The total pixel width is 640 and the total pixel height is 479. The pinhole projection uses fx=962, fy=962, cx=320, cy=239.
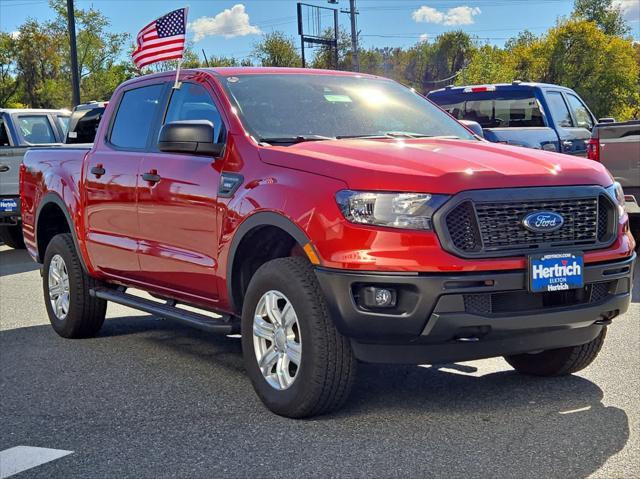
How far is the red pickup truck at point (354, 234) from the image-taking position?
4.37 m

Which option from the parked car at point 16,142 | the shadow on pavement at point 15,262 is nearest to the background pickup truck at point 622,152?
the shadow on pavement at point 15,262

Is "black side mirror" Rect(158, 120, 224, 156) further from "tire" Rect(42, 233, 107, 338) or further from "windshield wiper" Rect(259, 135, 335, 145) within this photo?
"tire" Rect(42, 233, 107, 338)

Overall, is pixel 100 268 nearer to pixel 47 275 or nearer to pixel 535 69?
pixel 47 275

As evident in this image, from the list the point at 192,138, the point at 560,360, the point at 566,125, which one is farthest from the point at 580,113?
the point at 192,138

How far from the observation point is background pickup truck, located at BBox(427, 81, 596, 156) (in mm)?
12508

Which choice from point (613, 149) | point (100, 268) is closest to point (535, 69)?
point (613, 149)

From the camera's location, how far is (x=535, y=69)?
76.4 metres

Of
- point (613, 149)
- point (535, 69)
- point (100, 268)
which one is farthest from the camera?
point (535, 69)

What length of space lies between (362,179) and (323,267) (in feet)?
1.48

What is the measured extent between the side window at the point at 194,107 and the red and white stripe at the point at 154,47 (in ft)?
8.26

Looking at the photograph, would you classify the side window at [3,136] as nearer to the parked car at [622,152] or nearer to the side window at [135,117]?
the side window at [135,117]

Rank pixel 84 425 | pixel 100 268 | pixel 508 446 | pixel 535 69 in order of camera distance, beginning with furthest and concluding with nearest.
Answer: pixel 535 69, pixel 100 268, pixel 84 425, pixel 508 446

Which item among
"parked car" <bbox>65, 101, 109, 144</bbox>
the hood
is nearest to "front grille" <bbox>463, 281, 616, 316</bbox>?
the hood

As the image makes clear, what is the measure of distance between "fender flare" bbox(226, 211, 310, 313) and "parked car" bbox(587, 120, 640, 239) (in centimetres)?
606
